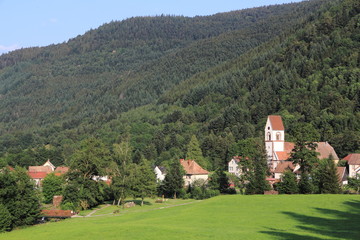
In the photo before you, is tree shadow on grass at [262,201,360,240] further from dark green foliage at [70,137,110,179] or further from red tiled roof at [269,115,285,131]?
red tiled roof at [269,115,285,131]

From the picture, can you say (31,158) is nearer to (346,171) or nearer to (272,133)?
(272,133)

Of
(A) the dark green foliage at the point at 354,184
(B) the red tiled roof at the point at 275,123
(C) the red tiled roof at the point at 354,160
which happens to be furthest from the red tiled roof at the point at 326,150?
(A) the dark green foliage at the point at 354,184

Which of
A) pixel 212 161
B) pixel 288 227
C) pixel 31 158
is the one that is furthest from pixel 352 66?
pixel 288 227

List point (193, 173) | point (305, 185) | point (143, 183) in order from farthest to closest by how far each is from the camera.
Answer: point (193, 173) < point (143, 183) < point (305, 185)

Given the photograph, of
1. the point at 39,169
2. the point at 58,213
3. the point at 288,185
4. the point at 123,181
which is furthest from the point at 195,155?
the point at 58,213

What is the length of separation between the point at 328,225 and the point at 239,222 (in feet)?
31.2

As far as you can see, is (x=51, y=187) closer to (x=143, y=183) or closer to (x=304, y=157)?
(x=143, y=183)

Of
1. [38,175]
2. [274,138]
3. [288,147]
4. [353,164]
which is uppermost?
[274,138]

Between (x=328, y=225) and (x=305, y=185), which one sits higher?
(x=305, y=185)

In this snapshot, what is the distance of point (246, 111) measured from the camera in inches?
7835

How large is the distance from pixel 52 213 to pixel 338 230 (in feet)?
151

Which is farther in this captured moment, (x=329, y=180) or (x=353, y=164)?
(x=353, y=164)

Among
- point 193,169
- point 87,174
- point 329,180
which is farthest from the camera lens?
point 193,169

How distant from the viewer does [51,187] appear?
107062 mm
